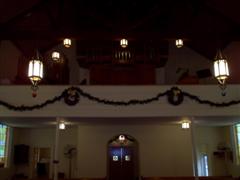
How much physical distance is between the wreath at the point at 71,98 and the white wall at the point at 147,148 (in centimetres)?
324

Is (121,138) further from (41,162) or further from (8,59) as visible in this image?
(8,59)

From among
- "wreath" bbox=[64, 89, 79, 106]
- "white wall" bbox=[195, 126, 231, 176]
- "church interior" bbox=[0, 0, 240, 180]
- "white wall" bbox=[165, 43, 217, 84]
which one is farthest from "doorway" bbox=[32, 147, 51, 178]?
"white wall" bbox=[195, 126, 231, 176]

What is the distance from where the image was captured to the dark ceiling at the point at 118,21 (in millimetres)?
9391

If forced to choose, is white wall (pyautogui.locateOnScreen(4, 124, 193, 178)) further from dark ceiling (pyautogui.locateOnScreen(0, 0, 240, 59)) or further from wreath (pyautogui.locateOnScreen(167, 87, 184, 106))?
dark ceiling (pyautogui.locateOnScreen(0, 0, 240, 59))

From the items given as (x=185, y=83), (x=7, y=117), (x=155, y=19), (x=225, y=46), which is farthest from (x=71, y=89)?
(x=225, y=46)

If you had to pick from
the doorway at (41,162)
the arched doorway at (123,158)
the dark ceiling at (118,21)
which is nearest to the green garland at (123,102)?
the dark ceiling at (118,21)

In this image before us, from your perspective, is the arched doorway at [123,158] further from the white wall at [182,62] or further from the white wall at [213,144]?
the white wall at [182,62]

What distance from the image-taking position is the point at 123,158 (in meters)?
12.5

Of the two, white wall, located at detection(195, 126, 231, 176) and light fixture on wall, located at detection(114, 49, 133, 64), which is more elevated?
light fixture on wall, located at detection(114, 49, 133, 64)

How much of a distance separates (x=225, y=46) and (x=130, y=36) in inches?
170

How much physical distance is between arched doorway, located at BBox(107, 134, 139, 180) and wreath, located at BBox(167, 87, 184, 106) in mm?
3641

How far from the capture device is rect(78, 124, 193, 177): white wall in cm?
1198

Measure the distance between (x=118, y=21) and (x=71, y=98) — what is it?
3156mm

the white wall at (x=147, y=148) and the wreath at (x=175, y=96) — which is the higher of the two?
the wreath at (x=175, y=96)
